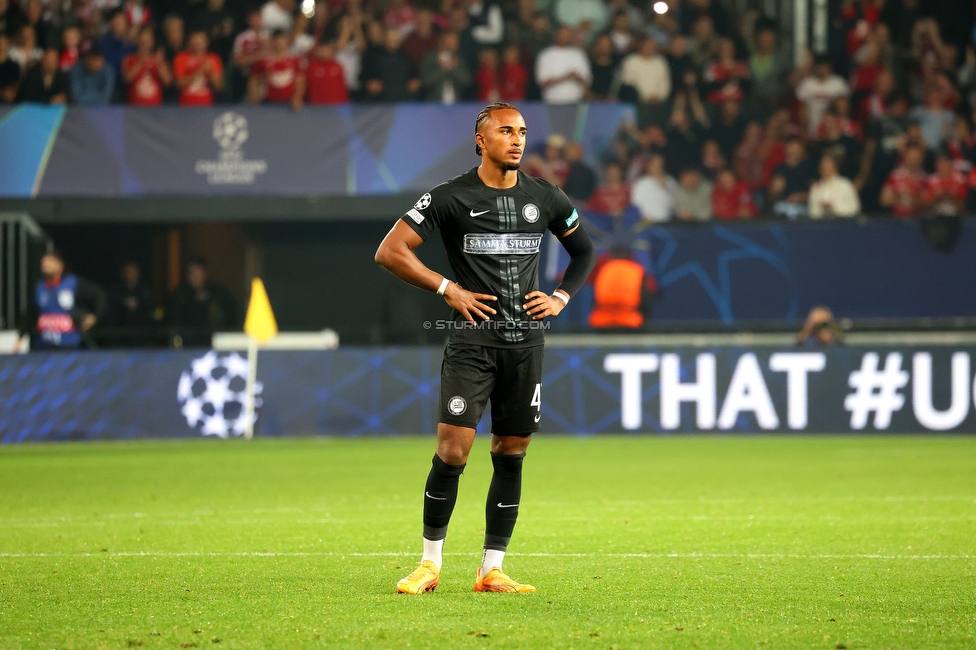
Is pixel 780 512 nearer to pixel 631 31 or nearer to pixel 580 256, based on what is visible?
pixel 580 256

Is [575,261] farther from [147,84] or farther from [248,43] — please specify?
[248,43]

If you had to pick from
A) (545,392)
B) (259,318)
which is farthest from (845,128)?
(259,318)

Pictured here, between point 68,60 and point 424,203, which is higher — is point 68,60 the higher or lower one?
the higher one

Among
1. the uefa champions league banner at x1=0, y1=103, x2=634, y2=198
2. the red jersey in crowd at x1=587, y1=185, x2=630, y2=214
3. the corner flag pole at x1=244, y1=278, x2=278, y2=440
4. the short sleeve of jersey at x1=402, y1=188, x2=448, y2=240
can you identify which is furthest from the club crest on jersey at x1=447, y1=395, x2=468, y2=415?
the uefa champions league banner at x1=0, y1=103, x2=634, y2=198

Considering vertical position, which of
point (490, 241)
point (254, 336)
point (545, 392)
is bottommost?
point (545, 392)

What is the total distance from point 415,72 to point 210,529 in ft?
40.2

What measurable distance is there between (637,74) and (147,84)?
702 centimetres

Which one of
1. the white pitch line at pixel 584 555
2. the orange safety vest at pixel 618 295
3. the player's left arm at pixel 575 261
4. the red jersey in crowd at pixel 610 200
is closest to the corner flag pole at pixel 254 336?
the orange safety vest at pixel 618 295

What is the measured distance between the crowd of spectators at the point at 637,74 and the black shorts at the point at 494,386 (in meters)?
12.3

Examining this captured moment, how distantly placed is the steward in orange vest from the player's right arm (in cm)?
1112

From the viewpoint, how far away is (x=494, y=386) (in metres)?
6.00

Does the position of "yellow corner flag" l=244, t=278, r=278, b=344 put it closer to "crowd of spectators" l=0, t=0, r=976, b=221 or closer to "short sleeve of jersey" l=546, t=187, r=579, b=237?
"crowd of spectators" l=0, t=0, r=976, b=221

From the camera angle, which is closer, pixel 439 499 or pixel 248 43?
pixel 439 499

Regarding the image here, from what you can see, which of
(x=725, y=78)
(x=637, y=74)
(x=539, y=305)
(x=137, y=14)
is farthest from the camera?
(x=137, y=14)
